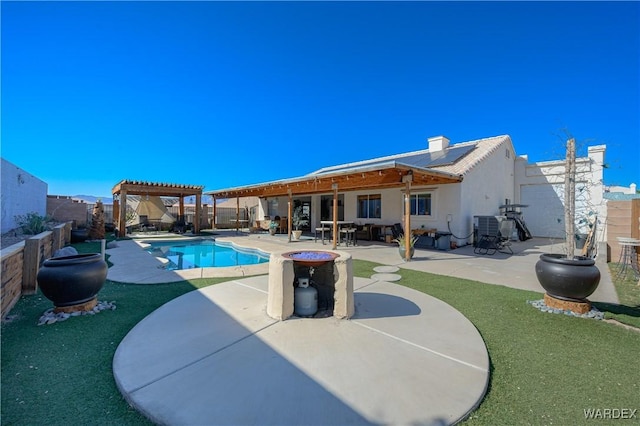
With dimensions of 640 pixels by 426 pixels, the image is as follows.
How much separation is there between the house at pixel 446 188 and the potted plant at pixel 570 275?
3909 mm

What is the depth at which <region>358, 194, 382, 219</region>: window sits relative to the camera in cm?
1397

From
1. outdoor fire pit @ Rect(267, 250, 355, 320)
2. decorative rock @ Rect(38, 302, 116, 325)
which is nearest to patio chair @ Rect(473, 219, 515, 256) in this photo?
outdoor fire pit @ Rect(267, 250, 355, 320)

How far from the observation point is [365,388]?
205 centimetres

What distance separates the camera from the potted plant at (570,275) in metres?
3.68

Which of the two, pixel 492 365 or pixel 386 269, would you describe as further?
pixel 386 269

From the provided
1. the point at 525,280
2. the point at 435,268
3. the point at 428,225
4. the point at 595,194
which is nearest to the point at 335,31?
the point at 428,225

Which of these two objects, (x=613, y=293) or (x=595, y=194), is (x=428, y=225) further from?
(x=595, y=194)

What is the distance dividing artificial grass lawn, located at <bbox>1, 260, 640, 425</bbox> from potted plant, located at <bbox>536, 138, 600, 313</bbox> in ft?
0.99

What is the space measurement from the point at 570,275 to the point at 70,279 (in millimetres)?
6945

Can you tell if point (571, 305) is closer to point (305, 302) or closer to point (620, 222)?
point (305, 302)

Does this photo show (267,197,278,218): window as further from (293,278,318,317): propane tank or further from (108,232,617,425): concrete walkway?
(293,278,318,317): propane tank

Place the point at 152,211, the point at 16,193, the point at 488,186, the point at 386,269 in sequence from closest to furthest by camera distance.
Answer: the point at 386,269, the point at 16,193, the point at 488,186, the point at 152,211

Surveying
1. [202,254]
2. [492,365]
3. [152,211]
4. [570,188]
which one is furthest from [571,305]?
[152,211]

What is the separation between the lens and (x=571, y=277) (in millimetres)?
3693
